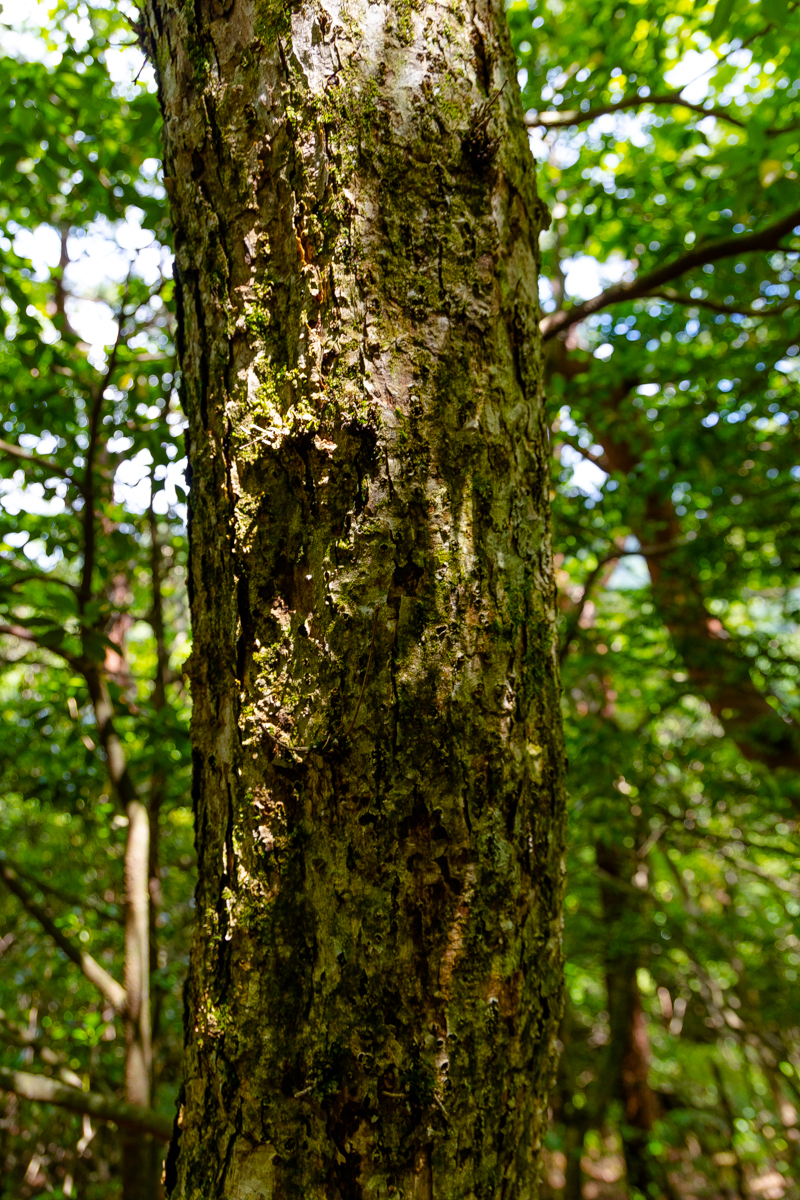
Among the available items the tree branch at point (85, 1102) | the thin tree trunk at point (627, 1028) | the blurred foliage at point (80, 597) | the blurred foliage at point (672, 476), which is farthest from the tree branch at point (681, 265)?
the thin tree trunk at point (627, 1028)

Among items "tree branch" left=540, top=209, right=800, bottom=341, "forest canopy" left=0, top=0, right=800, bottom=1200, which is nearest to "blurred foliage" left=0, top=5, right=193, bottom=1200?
"forest canopy" left=0, top=0, right=800, bottom=1200

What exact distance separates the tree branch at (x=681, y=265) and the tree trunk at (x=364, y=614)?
146cm

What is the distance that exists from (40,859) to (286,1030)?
5.89 metres

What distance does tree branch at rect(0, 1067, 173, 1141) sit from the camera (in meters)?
2.07

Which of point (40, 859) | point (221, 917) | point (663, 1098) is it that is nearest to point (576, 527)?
point (221, 917)

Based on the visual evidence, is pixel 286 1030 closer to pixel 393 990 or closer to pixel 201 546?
pixel 393 990

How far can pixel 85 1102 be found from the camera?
2096 millimetres

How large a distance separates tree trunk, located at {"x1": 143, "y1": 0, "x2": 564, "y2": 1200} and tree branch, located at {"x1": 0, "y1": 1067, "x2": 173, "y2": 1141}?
1.47m

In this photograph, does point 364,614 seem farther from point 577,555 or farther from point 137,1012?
point 577,555

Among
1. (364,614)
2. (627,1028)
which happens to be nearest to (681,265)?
(364,614)

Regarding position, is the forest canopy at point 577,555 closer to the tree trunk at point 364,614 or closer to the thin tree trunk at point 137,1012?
the thin tree trunk at point 137,1012

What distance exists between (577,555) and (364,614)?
3.55 metres

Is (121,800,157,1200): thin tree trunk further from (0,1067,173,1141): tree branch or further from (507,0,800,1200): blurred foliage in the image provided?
(507,0,800,1200): blurred foliage

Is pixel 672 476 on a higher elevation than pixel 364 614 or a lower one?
higher
